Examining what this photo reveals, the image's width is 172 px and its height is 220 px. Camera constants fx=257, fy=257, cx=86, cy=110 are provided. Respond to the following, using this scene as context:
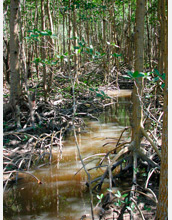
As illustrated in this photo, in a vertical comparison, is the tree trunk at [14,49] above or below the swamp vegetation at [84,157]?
above

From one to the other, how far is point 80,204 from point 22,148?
230 cm

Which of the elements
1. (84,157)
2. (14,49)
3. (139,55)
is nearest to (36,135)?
(84,157)

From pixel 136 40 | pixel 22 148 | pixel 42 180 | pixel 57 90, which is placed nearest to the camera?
pixel 136 40

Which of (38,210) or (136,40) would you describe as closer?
(38,210)

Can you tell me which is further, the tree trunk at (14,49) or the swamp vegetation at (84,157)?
the tree trunk at (14,49)

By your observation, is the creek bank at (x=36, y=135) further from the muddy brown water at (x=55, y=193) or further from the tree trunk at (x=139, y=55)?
the tree trunk at (x=139, y=55)

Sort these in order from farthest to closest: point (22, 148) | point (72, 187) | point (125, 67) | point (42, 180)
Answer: point (125, 67)
point (22, 148)
point (42, 180)
point (72, 187)

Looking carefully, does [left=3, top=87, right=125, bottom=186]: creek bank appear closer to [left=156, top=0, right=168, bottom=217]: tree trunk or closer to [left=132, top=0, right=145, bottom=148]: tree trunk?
[left=132, top=0, right=145, bottom=148]: tree trunk

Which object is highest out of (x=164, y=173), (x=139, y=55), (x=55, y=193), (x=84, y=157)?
(x=139, y=55)

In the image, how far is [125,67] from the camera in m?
16.9

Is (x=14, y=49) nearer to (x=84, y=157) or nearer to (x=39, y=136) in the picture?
(x=39, y=136)

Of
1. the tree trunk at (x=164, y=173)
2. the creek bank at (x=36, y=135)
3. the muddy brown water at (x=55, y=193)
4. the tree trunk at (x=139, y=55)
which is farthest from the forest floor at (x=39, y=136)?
the tree trunk at (x=164, y=173)

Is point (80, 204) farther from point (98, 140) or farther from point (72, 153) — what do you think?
point (98, 140)

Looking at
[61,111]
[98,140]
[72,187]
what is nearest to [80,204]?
[72,187]
